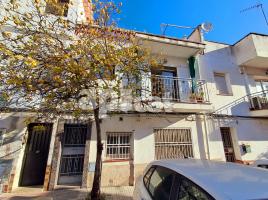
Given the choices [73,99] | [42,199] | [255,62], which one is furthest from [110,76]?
[255,62]

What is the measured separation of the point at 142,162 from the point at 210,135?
11.6 ft

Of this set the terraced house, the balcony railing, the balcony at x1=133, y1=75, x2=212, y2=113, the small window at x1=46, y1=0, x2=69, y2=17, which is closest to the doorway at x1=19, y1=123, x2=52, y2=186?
the terraced house

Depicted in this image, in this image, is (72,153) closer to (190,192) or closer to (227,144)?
(190,192)

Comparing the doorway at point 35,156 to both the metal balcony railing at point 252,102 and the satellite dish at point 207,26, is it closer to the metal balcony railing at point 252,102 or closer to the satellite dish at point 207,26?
the metal balcony railing at point 252,102

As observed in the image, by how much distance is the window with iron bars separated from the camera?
6.84m

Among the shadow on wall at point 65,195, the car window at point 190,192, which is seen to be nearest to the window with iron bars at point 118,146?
the shadow on wall at point 65,195

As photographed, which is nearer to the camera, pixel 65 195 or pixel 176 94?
pixel 65 195

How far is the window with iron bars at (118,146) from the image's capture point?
269 inches

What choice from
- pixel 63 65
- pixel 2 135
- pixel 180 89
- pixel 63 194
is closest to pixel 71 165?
pixel 63 194

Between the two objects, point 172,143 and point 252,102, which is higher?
point 252,102

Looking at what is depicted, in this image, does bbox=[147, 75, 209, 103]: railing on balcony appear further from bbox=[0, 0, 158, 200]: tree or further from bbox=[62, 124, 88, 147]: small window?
bbox=[62, 124, 88, 147]: small window

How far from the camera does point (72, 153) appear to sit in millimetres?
6711

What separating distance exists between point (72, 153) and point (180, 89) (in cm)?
561

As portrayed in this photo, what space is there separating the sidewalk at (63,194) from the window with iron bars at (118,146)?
124cm
